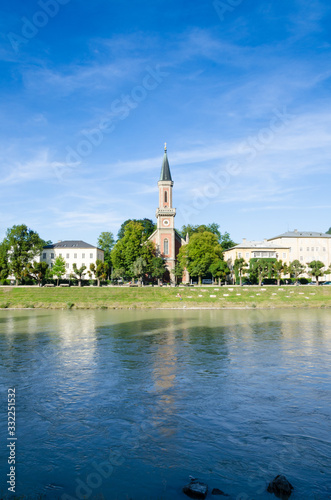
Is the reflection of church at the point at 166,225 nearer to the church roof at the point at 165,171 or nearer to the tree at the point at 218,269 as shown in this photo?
the church roof at the point at 165,171

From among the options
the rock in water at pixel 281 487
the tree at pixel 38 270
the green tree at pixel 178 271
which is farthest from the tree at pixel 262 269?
the rock in water at pixel 281 487

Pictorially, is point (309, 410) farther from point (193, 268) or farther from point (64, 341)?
point (193, 268)

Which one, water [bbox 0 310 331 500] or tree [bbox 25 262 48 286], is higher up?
tree [bbox 25 262 48 286]

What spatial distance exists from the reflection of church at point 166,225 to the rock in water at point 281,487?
84778 millimetres

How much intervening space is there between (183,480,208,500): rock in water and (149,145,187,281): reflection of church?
84.9 meters

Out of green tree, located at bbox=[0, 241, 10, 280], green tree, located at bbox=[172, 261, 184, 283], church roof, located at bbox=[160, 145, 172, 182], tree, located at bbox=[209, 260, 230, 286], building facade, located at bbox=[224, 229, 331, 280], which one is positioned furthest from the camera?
building facade, located at bbox=[224, 229, 331, 280]

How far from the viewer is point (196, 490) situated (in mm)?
7945

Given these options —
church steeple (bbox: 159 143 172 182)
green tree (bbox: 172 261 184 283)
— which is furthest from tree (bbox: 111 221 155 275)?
church steeple (bbox: 159 143 172 182)

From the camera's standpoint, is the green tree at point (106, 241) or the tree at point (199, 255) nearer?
the tree at point (199, 255)

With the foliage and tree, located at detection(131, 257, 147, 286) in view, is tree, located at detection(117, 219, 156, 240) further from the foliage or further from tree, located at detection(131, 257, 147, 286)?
tree, located at detection(131, 257, 147, 286)

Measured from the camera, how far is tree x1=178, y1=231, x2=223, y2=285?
3408 inches

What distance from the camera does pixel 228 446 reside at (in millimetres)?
10266

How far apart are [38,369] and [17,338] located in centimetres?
1059

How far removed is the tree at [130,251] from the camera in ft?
291
